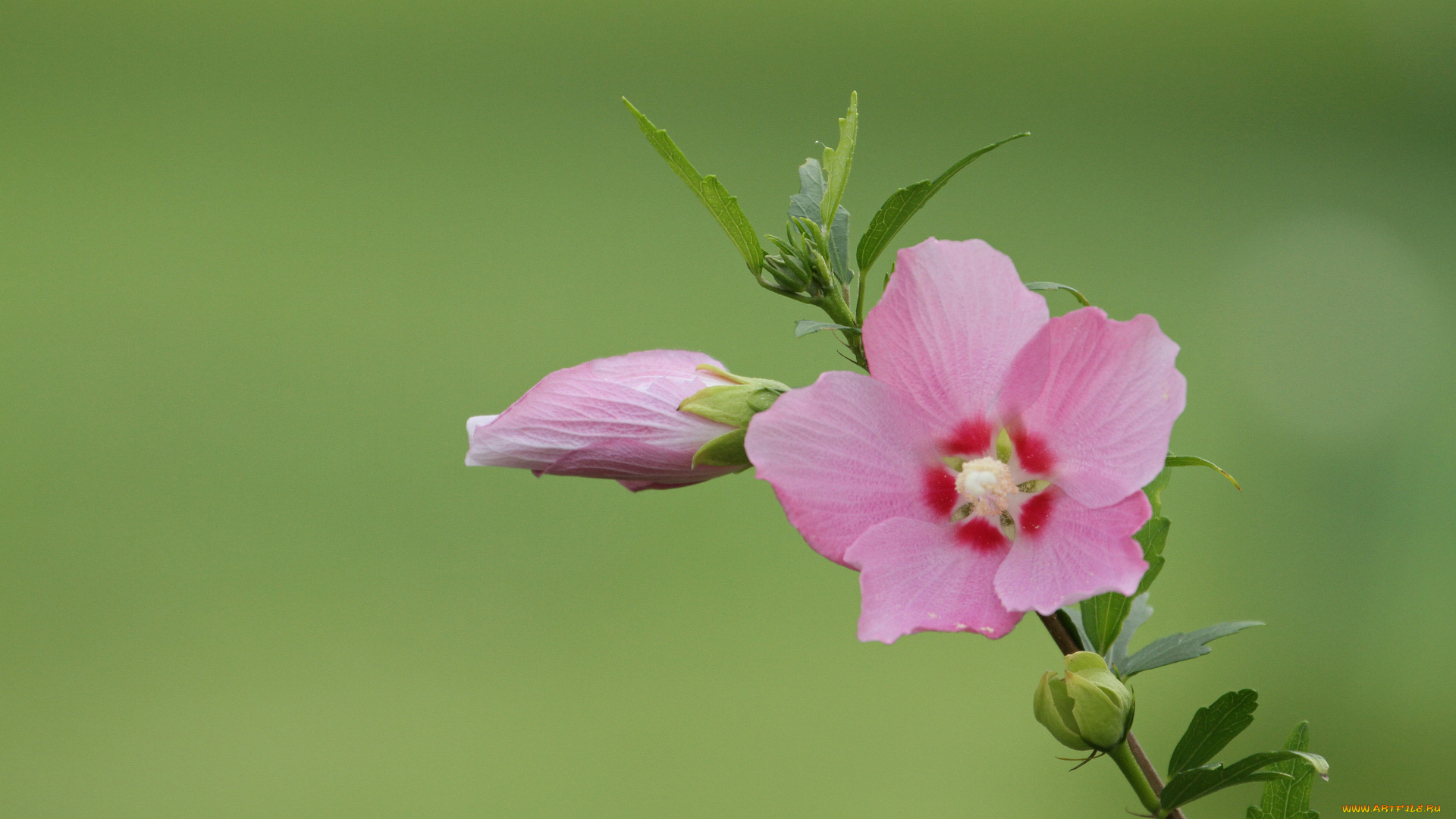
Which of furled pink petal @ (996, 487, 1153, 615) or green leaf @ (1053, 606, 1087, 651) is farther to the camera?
green leaf @ (1053, 606, 1087, 651)

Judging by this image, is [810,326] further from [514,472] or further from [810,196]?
[514,472]

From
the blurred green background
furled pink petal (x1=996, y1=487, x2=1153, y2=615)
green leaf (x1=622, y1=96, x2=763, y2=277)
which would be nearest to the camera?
furled pink petal (x1=996, y1=487, x2=1153, y2=615)

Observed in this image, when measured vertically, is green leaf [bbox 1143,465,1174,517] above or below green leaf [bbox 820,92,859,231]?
below

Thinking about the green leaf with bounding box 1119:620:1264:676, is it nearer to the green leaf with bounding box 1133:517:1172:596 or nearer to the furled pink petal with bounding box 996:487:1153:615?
the green leaf with bounding box 1133:517:1172:596

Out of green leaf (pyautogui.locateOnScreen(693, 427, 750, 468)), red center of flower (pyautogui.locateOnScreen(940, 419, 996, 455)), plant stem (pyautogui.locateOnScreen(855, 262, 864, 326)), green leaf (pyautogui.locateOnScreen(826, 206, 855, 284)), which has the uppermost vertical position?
green leaf (pyautogui.locateOnScreen(826, 206, 855, 284))

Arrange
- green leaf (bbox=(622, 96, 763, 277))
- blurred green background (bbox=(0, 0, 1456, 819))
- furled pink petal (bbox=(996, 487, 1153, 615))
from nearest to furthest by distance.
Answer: furled pink petal (bbox=(996, 487, 1153, 615)) → green leaf (bbox=(622, 96, 763, 277)) → blurred green background (bbox=(0, 0, 1456, 819))

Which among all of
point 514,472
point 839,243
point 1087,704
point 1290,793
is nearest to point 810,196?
point 839,243

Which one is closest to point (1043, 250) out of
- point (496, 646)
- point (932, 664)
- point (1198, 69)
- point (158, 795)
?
point (1198, 69)

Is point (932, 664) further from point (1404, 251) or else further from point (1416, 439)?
point (1404, 251)

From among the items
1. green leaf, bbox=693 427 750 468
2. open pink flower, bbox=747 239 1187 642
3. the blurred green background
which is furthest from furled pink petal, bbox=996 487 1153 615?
the blurred green background
